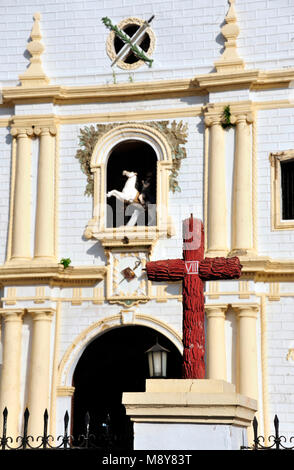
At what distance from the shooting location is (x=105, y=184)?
2162 cm

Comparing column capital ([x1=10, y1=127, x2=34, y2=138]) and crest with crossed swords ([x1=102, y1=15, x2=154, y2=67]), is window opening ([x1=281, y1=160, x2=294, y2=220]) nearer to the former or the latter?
crest with crossed swords ([x1=102, y1=15, x2=154, y2=67])

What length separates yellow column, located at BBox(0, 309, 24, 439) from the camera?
20.7m

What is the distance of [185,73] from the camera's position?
71.2 feet

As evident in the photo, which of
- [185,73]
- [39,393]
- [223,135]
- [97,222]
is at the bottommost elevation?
[39,393]

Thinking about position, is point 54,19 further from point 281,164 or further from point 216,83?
point 281,164

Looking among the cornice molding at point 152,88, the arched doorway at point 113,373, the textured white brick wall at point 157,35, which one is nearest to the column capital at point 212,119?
the cornice molding at point 152,88

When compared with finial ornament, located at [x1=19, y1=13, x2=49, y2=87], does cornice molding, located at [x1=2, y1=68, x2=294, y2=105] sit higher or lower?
lower

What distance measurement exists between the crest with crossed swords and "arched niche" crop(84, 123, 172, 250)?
5.05 ft

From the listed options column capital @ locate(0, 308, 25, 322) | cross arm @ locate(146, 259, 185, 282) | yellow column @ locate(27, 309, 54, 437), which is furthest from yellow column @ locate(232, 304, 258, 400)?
cross arm @ locate(146, 259, 185, 282)

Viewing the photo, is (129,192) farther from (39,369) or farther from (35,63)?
(39,369)

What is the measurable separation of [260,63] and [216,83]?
1.10 metres
